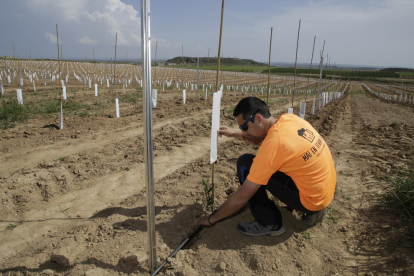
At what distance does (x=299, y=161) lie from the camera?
2.03 meters

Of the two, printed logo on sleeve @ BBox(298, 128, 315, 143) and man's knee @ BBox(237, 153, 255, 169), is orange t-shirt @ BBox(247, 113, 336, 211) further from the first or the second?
man's knee @ BBox(237, 153, 255, 169)

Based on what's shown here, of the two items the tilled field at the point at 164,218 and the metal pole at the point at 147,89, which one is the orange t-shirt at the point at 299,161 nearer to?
the tilled field at the point at 164,218

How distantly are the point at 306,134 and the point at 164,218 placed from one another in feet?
5.51

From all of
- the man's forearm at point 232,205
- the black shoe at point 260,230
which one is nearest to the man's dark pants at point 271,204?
the black shoe at point 260,230

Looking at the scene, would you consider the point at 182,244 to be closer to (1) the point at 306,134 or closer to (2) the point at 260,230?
(2) the point at 260,230

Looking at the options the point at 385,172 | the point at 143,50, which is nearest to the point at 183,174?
the point at 143,50

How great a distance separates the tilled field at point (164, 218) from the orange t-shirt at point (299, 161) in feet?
1.79

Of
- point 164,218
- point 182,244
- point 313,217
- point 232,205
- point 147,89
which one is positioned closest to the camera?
point 147,89

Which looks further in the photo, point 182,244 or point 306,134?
point 182,244

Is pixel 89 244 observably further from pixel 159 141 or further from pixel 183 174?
pixel 159 141

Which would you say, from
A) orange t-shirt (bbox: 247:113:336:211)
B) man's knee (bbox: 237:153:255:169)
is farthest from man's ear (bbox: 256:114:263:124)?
man's knee (bbox: 237:153:255:169)

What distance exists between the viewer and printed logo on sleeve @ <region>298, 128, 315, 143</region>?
207cm

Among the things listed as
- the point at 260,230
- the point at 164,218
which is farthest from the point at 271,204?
the point at 164,218

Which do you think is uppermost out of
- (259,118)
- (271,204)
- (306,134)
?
(259,118)
